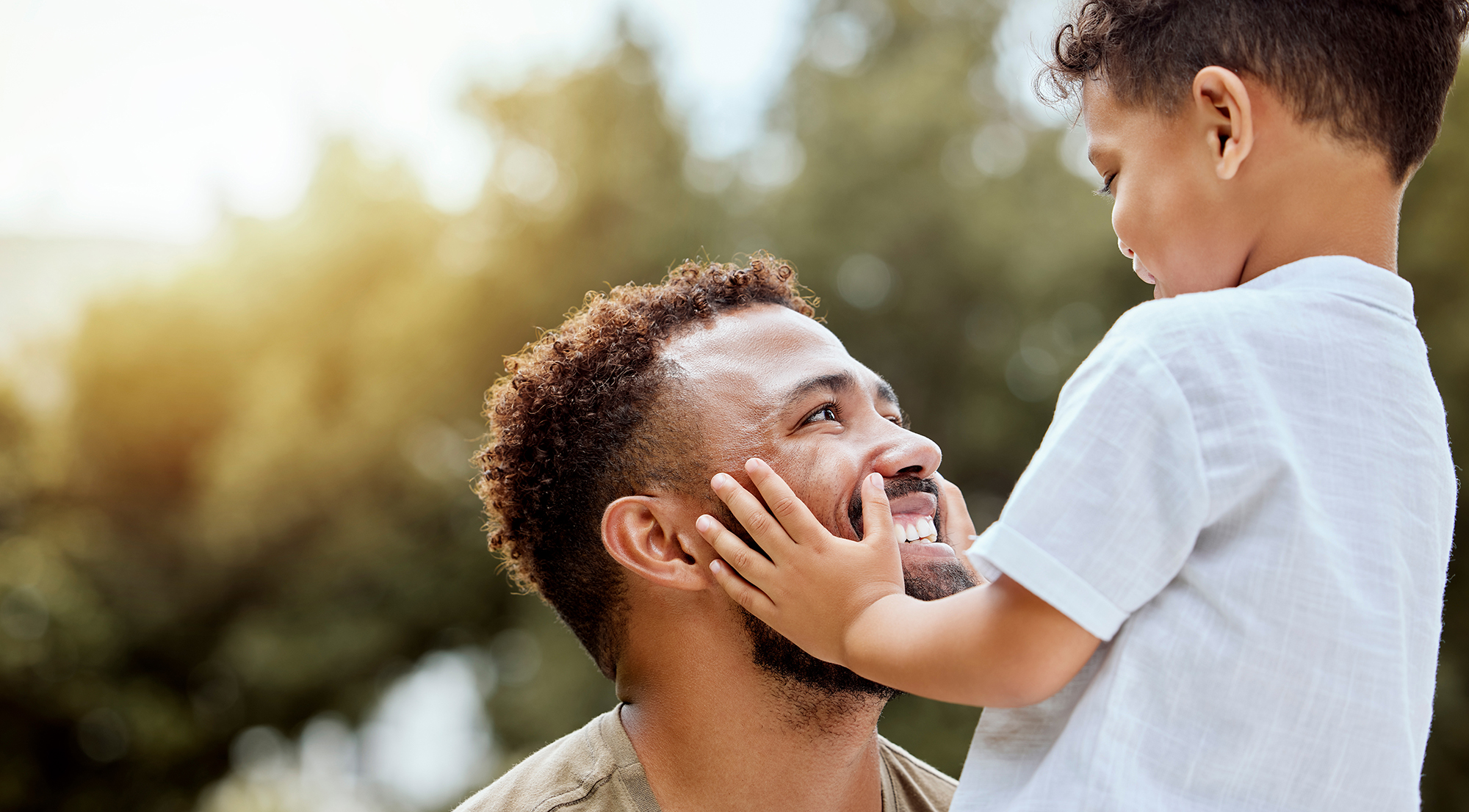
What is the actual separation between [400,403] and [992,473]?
5679 mm

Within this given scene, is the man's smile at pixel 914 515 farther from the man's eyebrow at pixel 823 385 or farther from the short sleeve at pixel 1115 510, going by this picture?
the short sleeve at pixel 1115 510

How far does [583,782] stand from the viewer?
90.4 inches

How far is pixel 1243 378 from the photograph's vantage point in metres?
1.31

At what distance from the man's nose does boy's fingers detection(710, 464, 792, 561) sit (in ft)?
1.23

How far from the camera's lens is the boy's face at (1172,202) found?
1.49 metres

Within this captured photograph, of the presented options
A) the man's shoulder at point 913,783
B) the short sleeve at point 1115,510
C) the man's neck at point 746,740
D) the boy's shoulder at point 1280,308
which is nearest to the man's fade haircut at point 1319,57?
the boy's shoulder at point 1280,308

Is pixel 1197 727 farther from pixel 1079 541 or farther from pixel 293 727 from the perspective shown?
pixel 293 727

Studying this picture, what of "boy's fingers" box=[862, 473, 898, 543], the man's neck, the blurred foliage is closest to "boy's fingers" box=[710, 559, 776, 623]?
"boy's fingers" box=[862, 473, 898, 543]

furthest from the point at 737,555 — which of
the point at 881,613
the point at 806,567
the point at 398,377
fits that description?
the point at 398,377

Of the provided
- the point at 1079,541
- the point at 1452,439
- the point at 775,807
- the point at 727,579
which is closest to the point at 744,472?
the point at 727,579

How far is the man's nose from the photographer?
2203 millimetres

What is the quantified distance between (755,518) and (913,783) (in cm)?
108

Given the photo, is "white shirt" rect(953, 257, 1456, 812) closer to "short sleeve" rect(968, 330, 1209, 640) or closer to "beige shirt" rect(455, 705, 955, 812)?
"short sleeve" rect(968, 330, 1209, 640)

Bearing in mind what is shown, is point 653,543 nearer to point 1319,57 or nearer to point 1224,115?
point 1224,115
